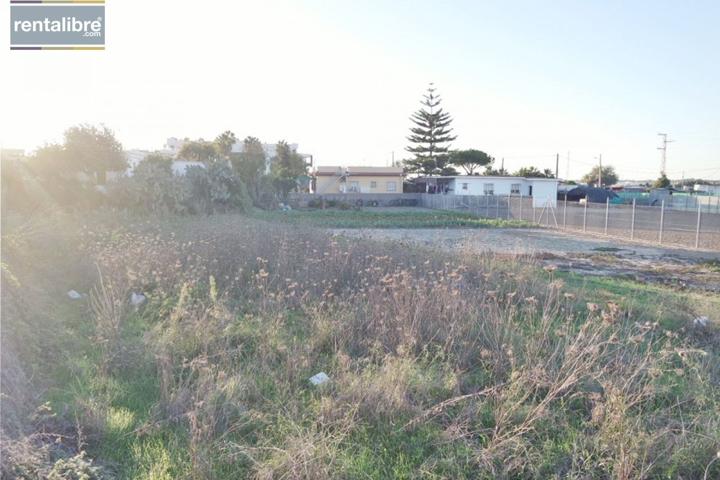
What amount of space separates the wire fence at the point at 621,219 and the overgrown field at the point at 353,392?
1402 centimetres

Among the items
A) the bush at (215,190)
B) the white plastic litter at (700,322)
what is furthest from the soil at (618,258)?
the bush at (215,190)

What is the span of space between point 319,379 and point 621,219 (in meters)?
23.7

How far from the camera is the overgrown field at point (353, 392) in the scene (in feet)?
9.17

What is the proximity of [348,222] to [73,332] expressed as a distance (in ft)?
65.0

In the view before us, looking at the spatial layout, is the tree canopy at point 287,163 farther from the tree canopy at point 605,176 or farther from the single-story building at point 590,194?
the tree canopy at point 605,176

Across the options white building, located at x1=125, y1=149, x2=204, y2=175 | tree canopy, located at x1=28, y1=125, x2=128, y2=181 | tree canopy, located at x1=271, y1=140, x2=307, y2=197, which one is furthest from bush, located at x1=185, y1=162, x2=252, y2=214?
tree canopy, located at x1=271, y1=140, x2=307, y2=197

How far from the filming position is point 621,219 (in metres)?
23.7

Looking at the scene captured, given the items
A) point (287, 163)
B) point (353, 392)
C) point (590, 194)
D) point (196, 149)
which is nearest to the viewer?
point (353, 392)

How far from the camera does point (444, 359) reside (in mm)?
4246

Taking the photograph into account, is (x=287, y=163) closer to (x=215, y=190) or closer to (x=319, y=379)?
(x=215, y=190)

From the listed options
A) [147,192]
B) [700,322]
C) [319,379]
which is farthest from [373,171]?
[319,379]

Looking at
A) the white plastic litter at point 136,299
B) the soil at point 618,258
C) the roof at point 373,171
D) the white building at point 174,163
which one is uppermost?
the roof at point 373,171

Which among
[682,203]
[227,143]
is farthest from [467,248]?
[227,143]

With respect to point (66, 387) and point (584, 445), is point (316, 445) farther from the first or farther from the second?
point (66, 387)
